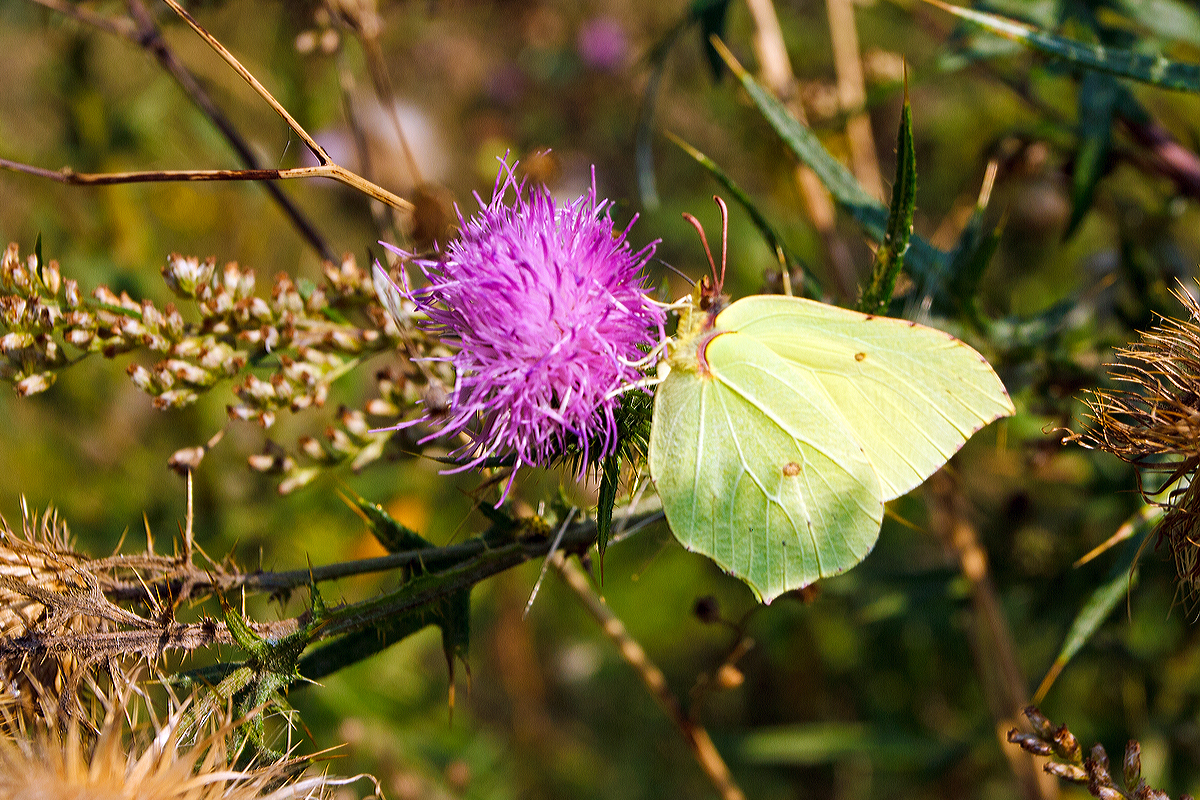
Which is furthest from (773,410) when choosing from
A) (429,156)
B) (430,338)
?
(429,156)

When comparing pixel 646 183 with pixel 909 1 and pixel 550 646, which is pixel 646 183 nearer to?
pixel 909 1

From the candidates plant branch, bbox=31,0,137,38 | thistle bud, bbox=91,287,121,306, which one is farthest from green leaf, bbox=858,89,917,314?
plant branch, bbox=31,0,137,38

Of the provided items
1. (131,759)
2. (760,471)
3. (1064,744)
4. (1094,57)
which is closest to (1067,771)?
(1064,744)

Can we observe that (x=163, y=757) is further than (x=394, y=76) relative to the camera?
No

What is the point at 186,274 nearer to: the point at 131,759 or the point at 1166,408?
the point at 131,759

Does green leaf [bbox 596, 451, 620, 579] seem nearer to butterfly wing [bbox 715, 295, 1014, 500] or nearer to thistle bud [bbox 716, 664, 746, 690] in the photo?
butterfly wing [bbox 715, 295, 1014, 500]

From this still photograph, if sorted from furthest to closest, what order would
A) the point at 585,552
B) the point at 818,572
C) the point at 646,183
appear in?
the point at 646,183 < the point at 585,552 < the point at 818,572
